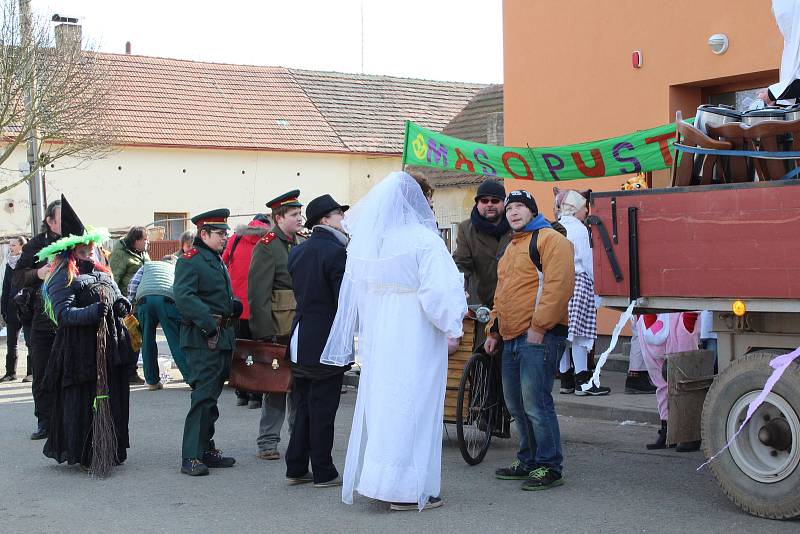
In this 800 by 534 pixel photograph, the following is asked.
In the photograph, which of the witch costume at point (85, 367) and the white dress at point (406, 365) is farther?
the witch costume at point (85, 367)

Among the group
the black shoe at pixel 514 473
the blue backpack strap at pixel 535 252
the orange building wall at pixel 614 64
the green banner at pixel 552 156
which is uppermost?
the orange building wall at pixel 614 64

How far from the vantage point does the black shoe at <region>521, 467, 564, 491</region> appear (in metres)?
7.27

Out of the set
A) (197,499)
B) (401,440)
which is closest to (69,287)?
(197,499)

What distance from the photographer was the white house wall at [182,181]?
31.8m

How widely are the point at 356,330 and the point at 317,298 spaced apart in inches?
16.4

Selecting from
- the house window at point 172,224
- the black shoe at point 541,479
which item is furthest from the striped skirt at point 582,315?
the house window at point 172,224

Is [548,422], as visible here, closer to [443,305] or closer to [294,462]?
[443,305]

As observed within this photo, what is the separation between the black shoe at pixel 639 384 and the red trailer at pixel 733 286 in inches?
167

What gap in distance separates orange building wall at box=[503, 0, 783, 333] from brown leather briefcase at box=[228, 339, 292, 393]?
18.8ft

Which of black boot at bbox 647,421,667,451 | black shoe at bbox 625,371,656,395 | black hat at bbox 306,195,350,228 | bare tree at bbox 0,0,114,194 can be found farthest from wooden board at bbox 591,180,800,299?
bare tree at bbox 0,0,114,194

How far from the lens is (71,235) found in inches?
347

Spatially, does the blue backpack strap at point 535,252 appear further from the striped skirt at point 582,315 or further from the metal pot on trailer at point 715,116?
the striped skirt at point 582,315

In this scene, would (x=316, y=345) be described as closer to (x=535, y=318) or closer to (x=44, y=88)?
(x=535, y=318)

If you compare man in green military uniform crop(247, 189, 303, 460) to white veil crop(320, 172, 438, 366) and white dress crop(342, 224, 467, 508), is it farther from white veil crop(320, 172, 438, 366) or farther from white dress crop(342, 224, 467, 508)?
white dress crop(342, 224, 467, 508)
